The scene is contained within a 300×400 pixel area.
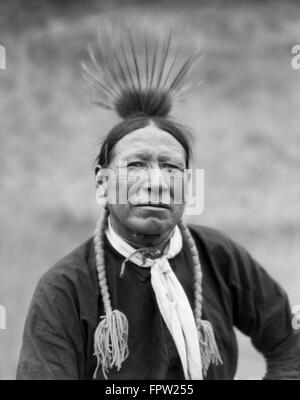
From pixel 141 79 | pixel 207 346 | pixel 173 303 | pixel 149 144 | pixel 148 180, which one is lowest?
pixel 207 346

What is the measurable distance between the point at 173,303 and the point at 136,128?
0.47 metres

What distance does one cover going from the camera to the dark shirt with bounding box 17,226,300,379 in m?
1.83

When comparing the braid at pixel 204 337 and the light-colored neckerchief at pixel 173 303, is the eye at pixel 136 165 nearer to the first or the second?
the light-colored neckerchief at pixel 173 303

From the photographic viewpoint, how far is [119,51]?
2.14 metres

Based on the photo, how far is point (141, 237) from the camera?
195 centimetres

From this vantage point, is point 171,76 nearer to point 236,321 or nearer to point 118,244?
point 118,244

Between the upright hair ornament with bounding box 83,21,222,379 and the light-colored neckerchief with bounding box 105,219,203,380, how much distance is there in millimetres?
44

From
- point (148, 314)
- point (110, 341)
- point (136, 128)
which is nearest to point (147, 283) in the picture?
point (148, 314)

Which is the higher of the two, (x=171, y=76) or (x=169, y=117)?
(x=171, y=76)

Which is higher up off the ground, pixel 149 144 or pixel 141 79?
pixel 141 79

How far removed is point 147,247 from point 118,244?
3.1 inches

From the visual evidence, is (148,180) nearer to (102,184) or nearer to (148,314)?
(102,184)

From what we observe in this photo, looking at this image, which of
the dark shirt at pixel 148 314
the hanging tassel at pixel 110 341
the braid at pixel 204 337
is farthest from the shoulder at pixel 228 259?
the hanging tassel at pixel 110 341

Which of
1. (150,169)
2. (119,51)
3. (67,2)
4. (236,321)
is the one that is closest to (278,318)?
(236,321)
